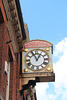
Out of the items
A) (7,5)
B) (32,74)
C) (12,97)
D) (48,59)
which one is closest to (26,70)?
(32,74)

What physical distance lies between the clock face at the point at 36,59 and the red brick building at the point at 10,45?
0.67 metres

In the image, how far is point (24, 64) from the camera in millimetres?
18578

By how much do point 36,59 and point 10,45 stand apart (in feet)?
11.1

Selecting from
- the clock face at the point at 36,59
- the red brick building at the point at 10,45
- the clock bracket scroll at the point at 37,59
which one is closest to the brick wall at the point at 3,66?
the red brick building at the point at 10,45

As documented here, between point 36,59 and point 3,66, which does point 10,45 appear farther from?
point 36,59

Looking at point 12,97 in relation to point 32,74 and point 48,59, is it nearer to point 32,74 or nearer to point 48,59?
→ point 32,74

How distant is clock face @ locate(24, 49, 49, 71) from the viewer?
1841 centimetres

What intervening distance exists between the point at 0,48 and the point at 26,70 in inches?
208

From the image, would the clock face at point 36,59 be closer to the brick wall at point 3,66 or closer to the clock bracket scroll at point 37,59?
the clock bracket scroll at point 37,59

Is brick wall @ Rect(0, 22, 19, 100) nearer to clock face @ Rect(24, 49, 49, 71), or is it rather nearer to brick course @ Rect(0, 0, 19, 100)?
brick course @ Rect(0, 0, 19, 100)

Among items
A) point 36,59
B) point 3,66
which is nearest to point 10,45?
point 3,66

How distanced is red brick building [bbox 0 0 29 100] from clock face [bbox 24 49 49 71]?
26.4 inches

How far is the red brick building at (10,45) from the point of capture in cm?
1337

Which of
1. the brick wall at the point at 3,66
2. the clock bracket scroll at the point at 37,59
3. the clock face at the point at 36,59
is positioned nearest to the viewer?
the brick wall at the point at 3,66
